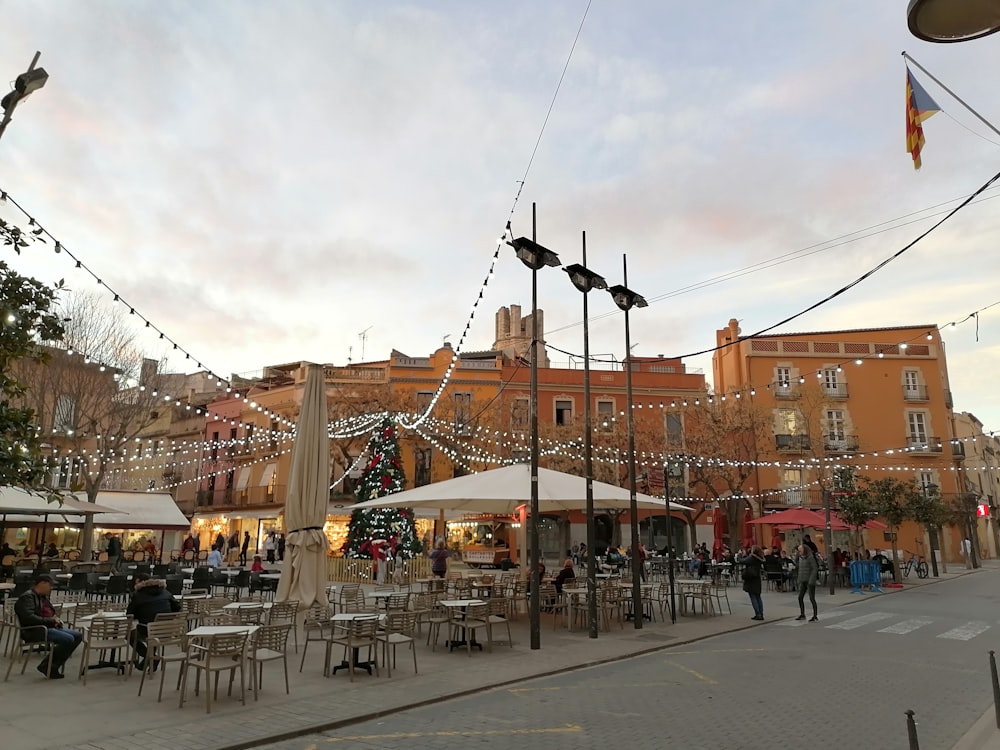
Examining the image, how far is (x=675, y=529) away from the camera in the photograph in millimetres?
38625

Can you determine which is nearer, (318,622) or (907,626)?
(318,622)

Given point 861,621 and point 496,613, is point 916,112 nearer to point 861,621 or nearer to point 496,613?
point 496,613

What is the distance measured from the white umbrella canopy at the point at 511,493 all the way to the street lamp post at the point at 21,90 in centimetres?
809

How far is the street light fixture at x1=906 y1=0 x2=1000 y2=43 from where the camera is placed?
2.75 meters

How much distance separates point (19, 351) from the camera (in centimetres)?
644

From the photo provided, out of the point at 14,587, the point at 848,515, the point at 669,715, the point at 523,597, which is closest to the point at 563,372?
the point at 848,515

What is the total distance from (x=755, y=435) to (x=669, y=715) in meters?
29.0

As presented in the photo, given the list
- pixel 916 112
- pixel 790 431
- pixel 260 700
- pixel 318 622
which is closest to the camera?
pixel 260 700

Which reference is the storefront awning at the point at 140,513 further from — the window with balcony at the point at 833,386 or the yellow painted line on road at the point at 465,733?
the window with balcony at the point at 833,386

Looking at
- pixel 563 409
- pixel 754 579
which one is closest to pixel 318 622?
pixel 754 579

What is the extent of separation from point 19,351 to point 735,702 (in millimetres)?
7811

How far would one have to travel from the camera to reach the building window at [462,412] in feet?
106

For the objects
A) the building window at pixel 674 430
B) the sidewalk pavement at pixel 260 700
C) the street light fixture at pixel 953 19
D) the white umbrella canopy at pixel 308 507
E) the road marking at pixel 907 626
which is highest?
the building window at pixel 674 430

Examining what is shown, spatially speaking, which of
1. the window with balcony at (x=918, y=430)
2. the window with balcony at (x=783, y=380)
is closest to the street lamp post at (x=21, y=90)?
the window with balcony at (x=783, y=380)
